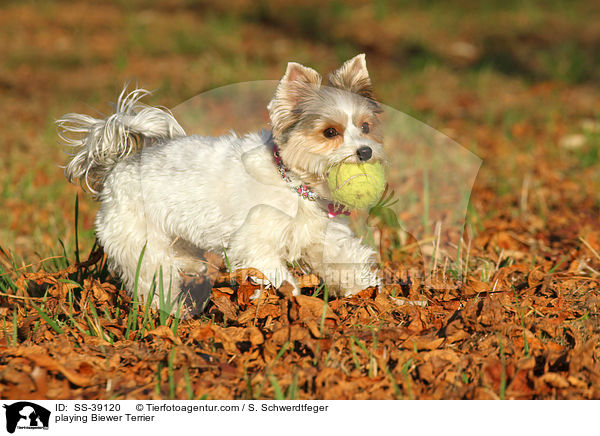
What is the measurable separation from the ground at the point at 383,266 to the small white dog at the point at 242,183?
0.23 metres

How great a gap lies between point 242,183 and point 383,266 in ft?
4.79

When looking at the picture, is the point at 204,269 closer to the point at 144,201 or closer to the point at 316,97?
the point at 144,201

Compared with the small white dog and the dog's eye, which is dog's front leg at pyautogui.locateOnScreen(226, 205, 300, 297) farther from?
the dog's eye

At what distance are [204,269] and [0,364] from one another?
1.66m

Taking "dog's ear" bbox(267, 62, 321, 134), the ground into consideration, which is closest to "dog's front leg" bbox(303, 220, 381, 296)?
the ground

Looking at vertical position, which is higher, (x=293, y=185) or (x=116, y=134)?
(x=116, y=134)

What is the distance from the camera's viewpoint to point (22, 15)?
15.2m

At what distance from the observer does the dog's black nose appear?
3.55 m

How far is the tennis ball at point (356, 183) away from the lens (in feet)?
11.8

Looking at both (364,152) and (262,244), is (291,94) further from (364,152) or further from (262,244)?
(262,244)

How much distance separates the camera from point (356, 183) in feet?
11.8

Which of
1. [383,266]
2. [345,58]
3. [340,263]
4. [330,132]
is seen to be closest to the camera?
[330,132]
